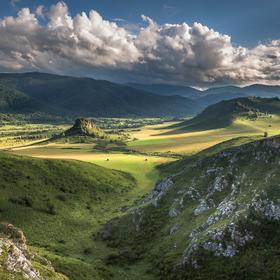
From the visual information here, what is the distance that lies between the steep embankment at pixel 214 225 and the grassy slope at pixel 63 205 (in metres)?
8.41

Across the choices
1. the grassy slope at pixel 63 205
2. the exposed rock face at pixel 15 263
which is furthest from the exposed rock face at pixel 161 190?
the exposed rock face at pixel 15 263

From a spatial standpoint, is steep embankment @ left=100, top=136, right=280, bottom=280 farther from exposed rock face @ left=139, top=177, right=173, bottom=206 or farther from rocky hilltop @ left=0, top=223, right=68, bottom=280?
rocky hilltop @ left=0, top=223, right=68, bottom=280

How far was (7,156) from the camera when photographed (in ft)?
463

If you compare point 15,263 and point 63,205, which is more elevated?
point 15,263

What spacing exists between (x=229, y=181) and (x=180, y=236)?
2379cm

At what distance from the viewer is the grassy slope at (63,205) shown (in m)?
77.6

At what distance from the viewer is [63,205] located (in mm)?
116375

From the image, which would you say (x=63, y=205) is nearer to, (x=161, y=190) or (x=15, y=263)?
(x=161, y=190)

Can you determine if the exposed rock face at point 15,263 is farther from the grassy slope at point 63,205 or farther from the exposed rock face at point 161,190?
the exposed rock face at point 161,190

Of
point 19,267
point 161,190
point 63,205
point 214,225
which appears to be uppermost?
point 214,225

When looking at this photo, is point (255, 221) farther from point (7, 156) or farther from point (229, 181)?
point (7, 156)

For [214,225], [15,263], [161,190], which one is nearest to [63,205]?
[161,190]

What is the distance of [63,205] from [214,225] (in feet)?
203

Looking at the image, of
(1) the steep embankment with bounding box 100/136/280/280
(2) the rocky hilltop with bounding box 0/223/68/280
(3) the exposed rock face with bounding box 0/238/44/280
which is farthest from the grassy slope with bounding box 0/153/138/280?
(3) the exposed rock face with bounding box 0/238/44/280
